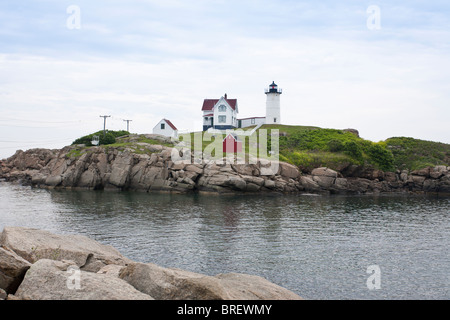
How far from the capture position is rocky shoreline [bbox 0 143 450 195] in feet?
245

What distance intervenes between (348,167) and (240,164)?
86.0 ft

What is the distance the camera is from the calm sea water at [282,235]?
25.0m

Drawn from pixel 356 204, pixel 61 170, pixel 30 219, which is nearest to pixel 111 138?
pixel 61 170

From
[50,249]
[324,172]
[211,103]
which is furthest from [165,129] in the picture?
[50,249]

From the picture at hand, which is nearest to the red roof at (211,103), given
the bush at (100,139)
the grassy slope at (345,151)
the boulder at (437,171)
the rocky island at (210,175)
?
the grassy slope at (345,151)

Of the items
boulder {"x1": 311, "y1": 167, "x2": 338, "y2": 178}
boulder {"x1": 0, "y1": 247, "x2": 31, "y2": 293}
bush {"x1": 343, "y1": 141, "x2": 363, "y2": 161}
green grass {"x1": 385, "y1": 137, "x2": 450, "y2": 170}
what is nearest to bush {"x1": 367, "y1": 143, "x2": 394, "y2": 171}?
green grass {"x1": 385, "y1": 137, "x2": 450, "y2": 170}

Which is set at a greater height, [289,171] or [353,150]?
[353,150]

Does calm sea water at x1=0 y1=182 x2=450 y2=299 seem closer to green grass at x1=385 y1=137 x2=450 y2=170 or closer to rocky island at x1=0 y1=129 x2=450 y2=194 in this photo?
rocky island at x1=0 y1=129 x2=450 y2=194

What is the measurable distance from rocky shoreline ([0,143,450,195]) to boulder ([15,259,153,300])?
59.7 meters

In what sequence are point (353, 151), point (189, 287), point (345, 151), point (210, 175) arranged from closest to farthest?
point (189, 287) → point (210, 175) → point (353, 151) → point (345, 151)

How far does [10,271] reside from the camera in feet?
45.7

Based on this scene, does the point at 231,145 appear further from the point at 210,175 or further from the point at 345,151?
the point at 345,151

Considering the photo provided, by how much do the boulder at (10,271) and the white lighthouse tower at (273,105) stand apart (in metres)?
110

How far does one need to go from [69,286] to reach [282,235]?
27.3 m
